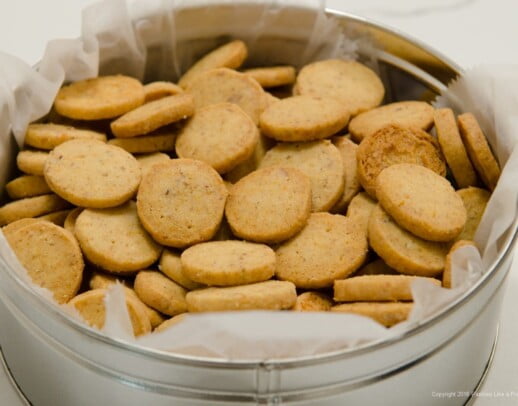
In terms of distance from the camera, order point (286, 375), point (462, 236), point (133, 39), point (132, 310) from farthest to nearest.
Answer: point (133, 39), point (462, 236), point (132, 310), point (286, 375)

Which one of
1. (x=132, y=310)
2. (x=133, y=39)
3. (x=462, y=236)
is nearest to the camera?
(x=132, y=310)

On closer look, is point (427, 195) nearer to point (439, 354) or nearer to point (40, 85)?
point (439, 354)

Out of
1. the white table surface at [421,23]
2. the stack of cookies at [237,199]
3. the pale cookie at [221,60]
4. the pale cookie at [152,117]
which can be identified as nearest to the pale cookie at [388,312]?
the stack of cookies at [237,199]

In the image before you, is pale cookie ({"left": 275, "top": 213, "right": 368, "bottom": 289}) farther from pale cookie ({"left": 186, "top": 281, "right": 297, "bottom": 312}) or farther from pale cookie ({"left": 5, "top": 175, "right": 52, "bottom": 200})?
pale cookie ({"left": 5, "top": 175, "right": 52, "bottom": 200})

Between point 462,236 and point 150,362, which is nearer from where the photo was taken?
point 150,362

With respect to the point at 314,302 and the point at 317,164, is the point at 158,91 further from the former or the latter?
the point at 314,302

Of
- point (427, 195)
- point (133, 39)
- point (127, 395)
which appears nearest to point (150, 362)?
point (127, 395)

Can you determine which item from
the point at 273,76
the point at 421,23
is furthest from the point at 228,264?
the point at 421,23
